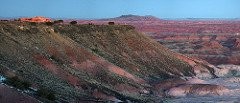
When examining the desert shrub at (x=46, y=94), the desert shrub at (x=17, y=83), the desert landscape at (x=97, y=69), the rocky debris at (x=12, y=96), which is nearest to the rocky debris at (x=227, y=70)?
A: the desert landscape at (x=97, y=69)

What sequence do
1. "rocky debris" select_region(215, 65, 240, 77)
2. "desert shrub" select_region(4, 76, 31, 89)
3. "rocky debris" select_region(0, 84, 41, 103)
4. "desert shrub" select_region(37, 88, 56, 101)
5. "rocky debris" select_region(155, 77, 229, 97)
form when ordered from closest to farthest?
"rocky debris" select_region(0, 84, 41, 103)
"desert shrub" select_region(4, 76, 31, 89)
"desert shrub" select_region(37, 88, 56, 101)
"rocky debris" select_region(155, 77, 229, 97)
"rocky debris" select_region(215, 65, 240, 77)

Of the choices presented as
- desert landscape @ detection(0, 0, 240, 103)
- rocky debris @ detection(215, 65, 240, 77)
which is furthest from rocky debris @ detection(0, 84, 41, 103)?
rocky debris @ detection(215, 65, 240, 77)

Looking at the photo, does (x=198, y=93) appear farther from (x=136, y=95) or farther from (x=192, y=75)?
(x=192, y=75)

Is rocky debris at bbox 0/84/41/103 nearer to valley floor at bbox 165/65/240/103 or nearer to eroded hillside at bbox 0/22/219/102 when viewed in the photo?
eroded hillside at bbox 0/22/219/102

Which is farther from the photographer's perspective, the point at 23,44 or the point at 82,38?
the point at 82,38

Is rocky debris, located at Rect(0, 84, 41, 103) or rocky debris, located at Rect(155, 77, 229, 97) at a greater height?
rocky debris, located at Rect(0, 84, 41, 103)

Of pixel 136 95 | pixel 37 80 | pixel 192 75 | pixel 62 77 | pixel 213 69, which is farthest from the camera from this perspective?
pixel 213 69

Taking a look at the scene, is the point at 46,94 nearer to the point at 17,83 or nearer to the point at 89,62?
the point at 17,83

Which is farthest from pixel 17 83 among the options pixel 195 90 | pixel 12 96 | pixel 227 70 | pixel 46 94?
pixel 227 70

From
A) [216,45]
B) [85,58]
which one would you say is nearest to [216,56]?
[216,45]
